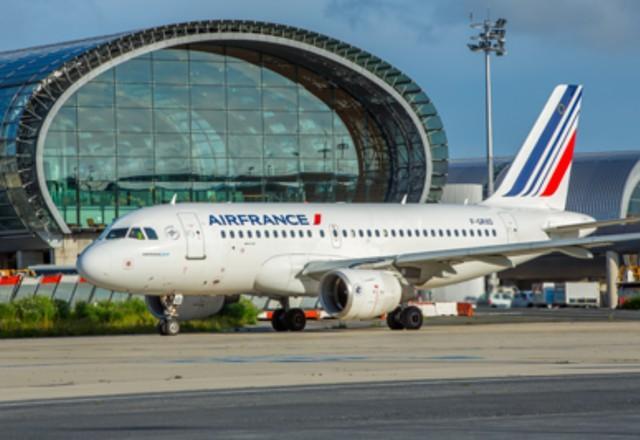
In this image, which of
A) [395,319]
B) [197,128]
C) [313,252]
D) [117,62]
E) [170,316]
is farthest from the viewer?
[197,128]

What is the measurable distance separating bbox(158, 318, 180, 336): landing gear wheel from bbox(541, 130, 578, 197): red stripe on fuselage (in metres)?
14.5

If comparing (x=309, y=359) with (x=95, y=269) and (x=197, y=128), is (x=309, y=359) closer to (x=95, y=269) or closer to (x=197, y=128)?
(x=95, y=269)

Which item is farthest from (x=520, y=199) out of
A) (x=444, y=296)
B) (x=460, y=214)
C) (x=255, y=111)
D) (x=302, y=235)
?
(x=255, y=111)

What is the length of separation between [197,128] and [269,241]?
95.3 ft

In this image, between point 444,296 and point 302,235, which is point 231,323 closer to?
point 302,235

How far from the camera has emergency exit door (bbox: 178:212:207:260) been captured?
3581 cm

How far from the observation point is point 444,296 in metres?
64.2

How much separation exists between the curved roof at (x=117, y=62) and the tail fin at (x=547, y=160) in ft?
66.8

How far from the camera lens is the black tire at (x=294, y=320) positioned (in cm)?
3866

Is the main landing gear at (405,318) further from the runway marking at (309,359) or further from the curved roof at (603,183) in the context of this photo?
the curved roof at (603,183)

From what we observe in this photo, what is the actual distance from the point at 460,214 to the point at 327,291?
7.45 metres

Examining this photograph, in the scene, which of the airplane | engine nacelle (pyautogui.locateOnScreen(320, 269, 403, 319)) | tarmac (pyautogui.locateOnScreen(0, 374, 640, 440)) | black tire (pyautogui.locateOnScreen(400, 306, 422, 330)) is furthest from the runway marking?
black tire (pyautogui.locateOnScreen(400, 306, 422, 330))

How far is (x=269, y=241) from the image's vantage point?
123ft

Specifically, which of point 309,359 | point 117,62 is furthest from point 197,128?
point 309,359
